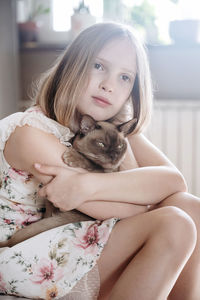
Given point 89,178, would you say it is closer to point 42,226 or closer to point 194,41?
point 42,226

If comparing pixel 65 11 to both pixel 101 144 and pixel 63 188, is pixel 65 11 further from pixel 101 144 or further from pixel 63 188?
pixel 63 188

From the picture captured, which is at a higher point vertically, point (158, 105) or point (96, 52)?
point (96, 52)

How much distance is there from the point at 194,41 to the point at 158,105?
46 cm

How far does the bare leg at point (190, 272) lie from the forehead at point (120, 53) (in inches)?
18.0

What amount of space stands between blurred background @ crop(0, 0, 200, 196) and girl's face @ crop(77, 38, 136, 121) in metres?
1.06

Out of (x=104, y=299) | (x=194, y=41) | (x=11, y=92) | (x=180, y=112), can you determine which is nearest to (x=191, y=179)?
(x=180, y=112)

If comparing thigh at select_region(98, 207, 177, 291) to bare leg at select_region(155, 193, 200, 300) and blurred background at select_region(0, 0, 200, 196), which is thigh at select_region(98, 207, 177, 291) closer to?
bare leg at select_region(155, 193, 200, 300)

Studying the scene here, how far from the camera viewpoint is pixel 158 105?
232 centimetres

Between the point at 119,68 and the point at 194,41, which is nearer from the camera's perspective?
the point at 119,68

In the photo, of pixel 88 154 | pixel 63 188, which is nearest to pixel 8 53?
pixel 88 154

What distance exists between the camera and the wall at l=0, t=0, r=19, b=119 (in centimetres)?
233

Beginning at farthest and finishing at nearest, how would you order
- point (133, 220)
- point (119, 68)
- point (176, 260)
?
point (119, 68) → point (133, 220) → point (176, 260)

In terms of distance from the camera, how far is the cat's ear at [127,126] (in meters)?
1.29

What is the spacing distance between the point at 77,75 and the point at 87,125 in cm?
16
